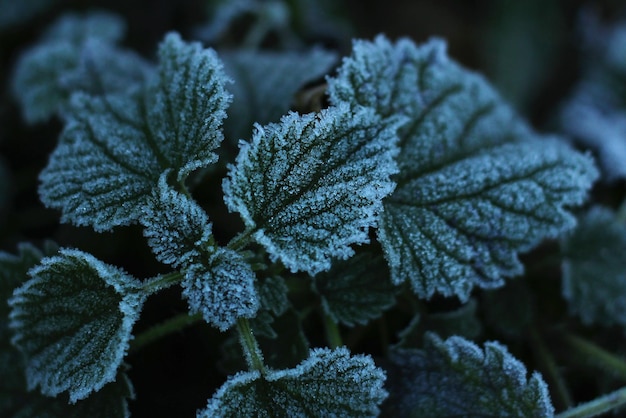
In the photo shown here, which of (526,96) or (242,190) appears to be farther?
(526,96)

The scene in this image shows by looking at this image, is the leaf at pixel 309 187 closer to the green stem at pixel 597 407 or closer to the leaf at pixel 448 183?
the leaf at pixel 448 183

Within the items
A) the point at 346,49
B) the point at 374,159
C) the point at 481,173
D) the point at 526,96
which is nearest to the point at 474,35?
the point at 526,96

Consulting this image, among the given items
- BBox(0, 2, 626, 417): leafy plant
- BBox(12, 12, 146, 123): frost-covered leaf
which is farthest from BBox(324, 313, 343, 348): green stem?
BBox(12, 12, 146, 123): frost-covered leaf

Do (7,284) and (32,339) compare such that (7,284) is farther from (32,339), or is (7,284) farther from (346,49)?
(346,49)

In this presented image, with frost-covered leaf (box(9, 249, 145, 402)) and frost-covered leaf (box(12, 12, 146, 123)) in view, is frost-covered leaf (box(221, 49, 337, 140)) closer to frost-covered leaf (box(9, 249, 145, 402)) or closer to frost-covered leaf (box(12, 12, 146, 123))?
frost-covered leaf (box(12, 12, 146, 123))

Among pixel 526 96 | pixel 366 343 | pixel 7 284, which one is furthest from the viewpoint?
pixel 526 96

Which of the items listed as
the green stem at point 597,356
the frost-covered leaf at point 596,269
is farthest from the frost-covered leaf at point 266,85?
the green stem at point 597,356
